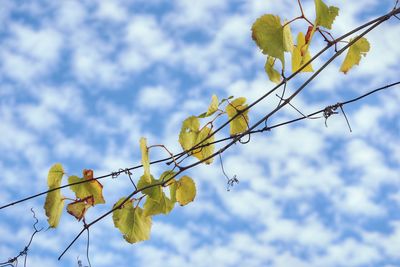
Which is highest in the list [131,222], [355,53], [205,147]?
[355,53]

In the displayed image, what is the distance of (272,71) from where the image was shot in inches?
47.1

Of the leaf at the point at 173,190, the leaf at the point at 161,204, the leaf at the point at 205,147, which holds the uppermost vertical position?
the leaf at the point at 205,147

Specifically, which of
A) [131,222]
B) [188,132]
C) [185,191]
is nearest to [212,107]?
[188,132]

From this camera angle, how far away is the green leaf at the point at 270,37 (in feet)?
3.63

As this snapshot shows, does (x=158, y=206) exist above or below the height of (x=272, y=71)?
below

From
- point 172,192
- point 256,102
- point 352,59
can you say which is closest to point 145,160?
point 172,192

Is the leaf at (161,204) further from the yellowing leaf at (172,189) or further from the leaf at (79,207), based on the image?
the leaf at (79,207)

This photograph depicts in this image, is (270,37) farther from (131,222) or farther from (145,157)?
(131,222)

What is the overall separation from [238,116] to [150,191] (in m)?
0.26

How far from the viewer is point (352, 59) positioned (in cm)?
130

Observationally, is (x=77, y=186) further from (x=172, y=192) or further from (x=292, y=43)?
(x=292, y=43)

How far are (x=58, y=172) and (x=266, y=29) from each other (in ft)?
1.88

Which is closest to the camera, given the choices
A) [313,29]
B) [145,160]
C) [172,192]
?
[313,29]

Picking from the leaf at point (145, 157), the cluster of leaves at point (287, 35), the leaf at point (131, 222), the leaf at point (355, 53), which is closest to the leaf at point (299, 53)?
the cluster of leaves at point (287, 35)
